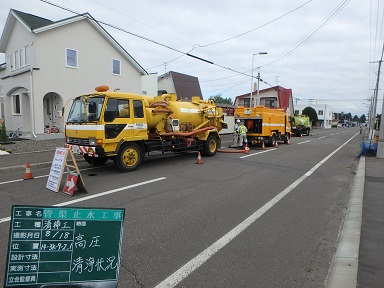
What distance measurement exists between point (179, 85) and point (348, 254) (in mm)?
35098

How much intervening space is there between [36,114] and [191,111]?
409 inches

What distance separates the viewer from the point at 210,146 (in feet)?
45.7

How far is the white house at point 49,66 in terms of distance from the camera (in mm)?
17406

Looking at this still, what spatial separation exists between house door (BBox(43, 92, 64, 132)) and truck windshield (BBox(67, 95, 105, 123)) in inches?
413

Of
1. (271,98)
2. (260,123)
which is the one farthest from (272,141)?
(271,98)

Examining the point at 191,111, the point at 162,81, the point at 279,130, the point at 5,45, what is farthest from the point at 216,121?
the point at 162,81

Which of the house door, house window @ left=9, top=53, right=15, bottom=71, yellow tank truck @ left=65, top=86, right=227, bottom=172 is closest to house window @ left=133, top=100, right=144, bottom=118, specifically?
yellow tank truck @ left=65, top=86, right=227, bottom=172

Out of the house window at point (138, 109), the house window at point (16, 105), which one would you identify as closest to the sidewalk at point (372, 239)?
the house window at point (138, 109)

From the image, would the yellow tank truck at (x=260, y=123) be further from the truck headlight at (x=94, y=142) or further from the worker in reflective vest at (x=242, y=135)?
the truck headlight at (x=94, y=142)

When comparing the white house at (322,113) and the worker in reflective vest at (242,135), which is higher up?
the white house at (322,113)

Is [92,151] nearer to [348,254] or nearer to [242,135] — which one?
[348,254]

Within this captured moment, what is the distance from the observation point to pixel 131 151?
9.70 meters

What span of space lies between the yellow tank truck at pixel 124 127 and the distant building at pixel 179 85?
80.4 ft

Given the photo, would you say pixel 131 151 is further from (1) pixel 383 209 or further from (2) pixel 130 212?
(1) pixel 383 209
